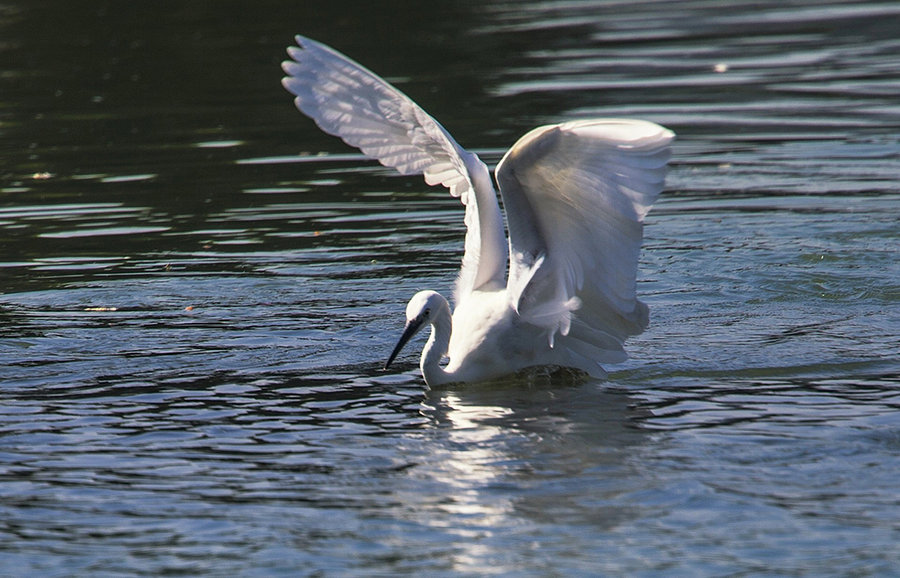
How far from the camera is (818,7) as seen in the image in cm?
2366

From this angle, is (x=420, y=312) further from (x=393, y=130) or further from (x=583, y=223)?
(x=393, y=130)

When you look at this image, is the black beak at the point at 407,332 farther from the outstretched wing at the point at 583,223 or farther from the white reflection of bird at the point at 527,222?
the outstretched wing at the point at 583,223

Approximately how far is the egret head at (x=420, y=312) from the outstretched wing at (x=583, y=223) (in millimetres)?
474

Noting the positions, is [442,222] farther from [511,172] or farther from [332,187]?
[511,172]

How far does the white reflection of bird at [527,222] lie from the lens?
7324mm

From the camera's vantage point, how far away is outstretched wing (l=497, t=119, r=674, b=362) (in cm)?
725

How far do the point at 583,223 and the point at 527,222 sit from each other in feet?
0.95

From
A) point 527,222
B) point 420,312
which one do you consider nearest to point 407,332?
point 420,312

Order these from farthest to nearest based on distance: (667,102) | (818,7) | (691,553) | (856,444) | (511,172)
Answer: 1. (818,7)
2. (667,102)
3. (511,172)
4. (856,444)
5. (691,553)

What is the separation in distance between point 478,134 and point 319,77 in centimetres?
677

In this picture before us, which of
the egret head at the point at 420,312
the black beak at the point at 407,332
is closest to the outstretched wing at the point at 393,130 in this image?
the egret head at the point at 420,312

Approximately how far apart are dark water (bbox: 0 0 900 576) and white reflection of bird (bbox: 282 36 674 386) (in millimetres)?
291

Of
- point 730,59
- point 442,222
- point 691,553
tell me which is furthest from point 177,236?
point 730,59

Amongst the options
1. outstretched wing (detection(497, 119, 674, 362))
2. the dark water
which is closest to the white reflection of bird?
outstretched wing (detection(497, 119, 674, 362))
